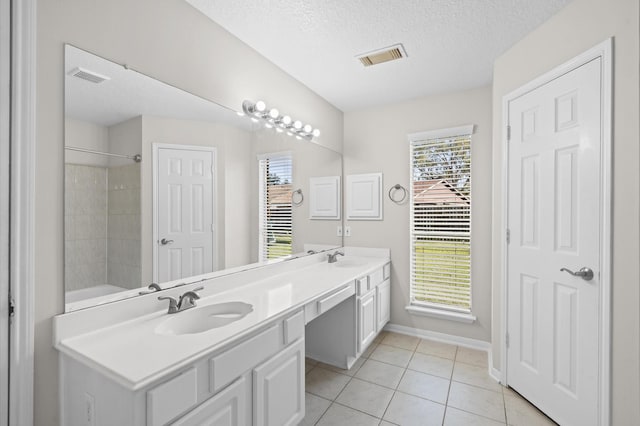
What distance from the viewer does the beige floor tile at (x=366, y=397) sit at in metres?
2.05

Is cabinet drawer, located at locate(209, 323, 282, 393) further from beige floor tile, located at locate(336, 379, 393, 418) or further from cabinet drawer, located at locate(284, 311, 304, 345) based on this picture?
beige floor tile, located at locate(336, 379, 393, 418)

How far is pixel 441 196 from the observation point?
3.12 m

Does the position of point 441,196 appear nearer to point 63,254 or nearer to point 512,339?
point 512,339

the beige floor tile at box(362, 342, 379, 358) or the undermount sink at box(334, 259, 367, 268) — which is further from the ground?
the undermount sink at box(334, 259, 367, 268)

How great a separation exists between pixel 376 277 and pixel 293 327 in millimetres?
1442

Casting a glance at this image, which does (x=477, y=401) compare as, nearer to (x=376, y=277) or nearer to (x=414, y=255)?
(x=376, y=277)

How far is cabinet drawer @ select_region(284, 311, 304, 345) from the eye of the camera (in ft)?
5.25

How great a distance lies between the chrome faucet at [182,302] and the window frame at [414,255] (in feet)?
7.59

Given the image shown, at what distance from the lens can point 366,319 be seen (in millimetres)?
2680

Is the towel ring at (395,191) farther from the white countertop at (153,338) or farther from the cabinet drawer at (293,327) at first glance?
the cabinet drawer at (293,327)

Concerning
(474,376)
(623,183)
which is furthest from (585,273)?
(474,376)

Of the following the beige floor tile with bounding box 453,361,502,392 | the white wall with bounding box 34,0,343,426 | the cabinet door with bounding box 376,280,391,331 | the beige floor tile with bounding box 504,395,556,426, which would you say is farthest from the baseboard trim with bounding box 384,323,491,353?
the white wall with bounding box 34,0,343,426

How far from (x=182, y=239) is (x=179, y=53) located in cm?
105

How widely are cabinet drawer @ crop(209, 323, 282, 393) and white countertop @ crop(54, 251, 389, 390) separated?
57 millimetres
